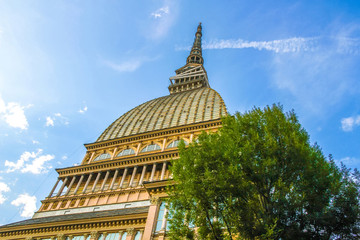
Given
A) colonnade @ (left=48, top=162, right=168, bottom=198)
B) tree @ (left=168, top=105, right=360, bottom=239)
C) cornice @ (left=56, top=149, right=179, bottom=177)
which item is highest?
cornice @ (left=56, top=149, right=179, bottom=177)

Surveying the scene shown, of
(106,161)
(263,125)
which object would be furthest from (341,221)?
(106,161)

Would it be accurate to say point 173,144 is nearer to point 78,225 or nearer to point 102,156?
point 102,156

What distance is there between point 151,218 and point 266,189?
12.5 m

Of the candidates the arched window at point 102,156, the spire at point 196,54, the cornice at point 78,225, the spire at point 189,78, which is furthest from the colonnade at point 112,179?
the spire at point 196,54

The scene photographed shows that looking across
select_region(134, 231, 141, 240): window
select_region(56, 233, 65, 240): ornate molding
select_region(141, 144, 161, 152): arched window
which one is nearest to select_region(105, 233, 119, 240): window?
select_region(134, 231, 141, 240): window

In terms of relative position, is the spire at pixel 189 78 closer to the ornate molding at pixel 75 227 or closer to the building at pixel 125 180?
the building at pixel 125 180

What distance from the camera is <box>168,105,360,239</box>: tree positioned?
13750mm

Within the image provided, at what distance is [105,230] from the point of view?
94.2 feet

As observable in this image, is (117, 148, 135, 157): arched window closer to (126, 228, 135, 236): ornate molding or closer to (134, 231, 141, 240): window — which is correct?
(126, 228, 135, 236): ornate molding

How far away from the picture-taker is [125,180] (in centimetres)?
4281

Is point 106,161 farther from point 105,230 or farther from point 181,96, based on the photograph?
point 181,96

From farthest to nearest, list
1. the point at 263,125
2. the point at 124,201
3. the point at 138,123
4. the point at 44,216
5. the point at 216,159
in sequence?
the point at 138,123 < the point at 44,216 < the point at 124,201 < the point at 263,125 < the point at 216,159

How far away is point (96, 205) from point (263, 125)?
29.3 m

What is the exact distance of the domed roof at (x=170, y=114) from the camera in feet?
175
